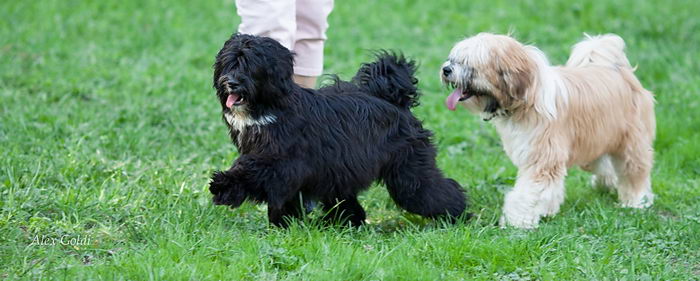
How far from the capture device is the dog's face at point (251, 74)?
4289 millimetres

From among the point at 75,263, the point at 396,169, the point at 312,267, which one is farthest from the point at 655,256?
the point at 75,263

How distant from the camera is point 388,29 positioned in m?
11.5

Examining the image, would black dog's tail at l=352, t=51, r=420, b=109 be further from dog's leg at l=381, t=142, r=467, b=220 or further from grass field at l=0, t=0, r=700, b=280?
grass field at l=0, t=0, r=700, b=280

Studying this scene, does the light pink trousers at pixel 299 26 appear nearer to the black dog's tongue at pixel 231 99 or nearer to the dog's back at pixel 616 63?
the black dog's tongue at pixel 231 99

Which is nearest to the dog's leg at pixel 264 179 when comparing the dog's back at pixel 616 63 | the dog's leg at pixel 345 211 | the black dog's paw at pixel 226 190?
the black dog's paw at pixel 226 190

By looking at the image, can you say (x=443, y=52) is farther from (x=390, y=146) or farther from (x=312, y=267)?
(x=312, y=267)

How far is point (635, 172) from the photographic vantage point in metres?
6.09

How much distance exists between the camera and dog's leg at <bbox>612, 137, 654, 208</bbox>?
6.02m

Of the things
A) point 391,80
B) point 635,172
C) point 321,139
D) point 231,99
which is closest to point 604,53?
point 635,172

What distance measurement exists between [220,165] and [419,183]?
6.18 ft

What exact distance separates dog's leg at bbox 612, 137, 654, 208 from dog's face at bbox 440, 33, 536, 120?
3.53ft

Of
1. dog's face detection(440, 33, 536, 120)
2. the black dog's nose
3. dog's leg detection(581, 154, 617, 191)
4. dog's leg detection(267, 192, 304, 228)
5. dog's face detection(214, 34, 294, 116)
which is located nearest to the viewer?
dog's face detection(214, 34, 294, 116)

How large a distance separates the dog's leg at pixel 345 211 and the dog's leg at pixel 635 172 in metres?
1.95
